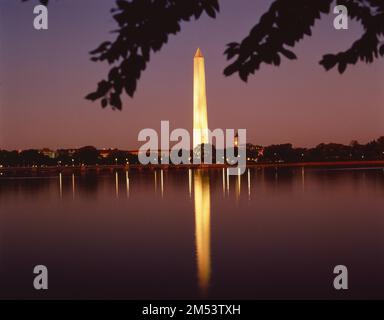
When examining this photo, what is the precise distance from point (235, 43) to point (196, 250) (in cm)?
1118

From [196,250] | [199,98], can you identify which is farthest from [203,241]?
[199,98]

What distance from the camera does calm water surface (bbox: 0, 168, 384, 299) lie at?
943 cm

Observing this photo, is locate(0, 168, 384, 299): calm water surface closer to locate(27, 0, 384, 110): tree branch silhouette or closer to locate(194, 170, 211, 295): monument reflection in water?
locate(194, 170, 211, 295): monument reflection in water

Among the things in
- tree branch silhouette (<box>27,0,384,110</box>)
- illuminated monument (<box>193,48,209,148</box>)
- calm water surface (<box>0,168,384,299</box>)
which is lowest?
calm water surface (<box>0,168,384,299</box>)

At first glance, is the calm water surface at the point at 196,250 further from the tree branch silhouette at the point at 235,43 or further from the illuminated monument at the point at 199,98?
the illuminated monument at the point at 199,98

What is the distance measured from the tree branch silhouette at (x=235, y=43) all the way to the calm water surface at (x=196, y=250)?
22.1ft

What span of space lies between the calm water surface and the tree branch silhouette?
6728 mm

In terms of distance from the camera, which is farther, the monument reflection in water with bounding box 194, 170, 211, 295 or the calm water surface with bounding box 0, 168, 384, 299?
the monument reflection in water with bounding box 194, 170, 211, 295

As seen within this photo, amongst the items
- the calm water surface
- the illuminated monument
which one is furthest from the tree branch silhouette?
the illuminated monument

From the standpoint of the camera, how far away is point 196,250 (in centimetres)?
1332

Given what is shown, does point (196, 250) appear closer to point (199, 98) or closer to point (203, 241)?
point (203, 241)

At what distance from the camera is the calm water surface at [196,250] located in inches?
371

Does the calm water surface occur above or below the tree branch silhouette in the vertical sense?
below
